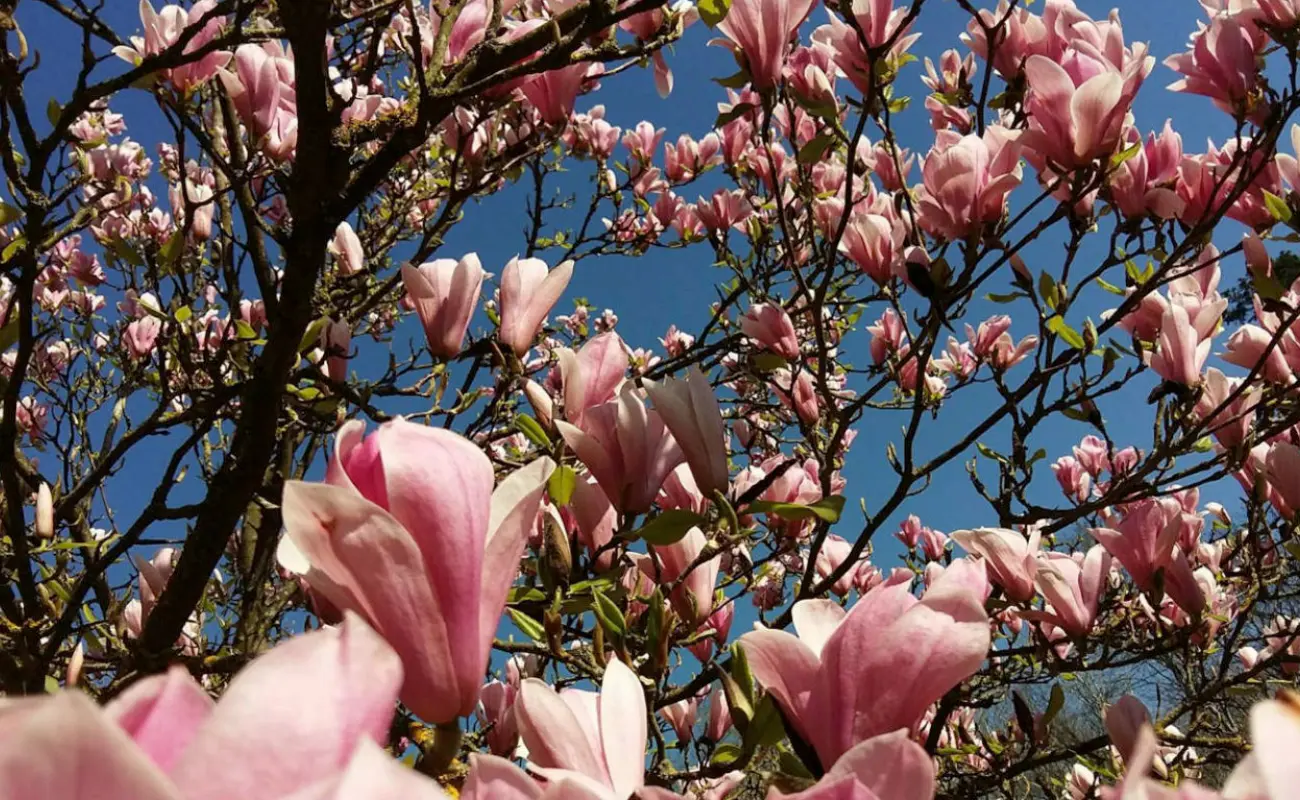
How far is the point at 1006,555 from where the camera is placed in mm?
1573

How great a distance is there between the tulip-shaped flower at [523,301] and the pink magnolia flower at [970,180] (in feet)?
2.58

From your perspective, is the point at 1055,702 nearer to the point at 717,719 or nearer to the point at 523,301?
the point at 717,719

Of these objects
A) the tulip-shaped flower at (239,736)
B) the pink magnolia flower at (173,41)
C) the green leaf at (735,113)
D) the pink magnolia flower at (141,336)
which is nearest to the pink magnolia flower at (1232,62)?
the green leaf at (735,113)

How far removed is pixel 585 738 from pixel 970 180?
1497mm

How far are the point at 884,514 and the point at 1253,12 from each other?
1472 millimetres

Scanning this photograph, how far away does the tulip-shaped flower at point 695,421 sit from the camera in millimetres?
1194

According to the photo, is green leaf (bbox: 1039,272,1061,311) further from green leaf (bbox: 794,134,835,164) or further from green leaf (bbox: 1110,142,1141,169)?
green leaf (bbox: 794,134,835,164)

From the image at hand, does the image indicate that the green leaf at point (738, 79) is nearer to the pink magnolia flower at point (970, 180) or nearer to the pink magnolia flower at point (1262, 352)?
the pink magnolia flower at point (970, 180)

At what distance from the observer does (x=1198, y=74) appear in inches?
86.5

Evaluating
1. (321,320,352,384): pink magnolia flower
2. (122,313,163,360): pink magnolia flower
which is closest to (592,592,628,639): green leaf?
(321,320,352,384): pink magnolia flower

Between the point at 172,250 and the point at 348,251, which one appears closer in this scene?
the point at 172,250

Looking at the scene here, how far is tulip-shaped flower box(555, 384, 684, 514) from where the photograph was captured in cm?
122

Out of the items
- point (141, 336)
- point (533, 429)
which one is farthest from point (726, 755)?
point (141, 336)

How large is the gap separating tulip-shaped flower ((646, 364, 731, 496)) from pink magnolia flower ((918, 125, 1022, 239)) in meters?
0.91
